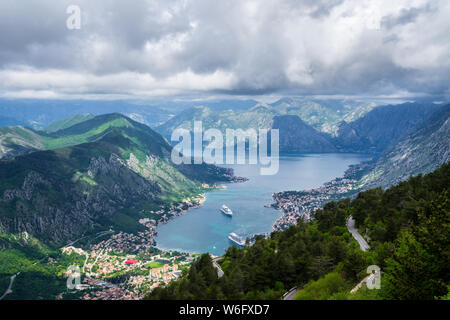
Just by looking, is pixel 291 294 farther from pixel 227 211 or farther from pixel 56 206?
pixel 56 206

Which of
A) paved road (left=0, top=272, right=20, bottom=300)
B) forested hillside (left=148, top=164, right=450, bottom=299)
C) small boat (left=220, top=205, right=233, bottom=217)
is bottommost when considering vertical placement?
paved road (left=0, top=272, right=20, bottom=300)

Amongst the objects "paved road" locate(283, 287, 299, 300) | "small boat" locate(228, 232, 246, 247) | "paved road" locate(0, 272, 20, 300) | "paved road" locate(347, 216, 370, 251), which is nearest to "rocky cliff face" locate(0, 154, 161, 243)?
"paved road" locate(0, 272, 20, 300)

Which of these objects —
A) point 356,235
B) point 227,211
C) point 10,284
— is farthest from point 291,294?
point 227,211

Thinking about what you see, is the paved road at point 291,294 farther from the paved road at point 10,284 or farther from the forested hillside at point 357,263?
the paved road at point 10,284

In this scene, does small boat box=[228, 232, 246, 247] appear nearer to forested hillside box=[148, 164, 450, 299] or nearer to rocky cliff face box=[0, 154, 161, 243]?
forested hillside box=[148, 164, 450, 299]
